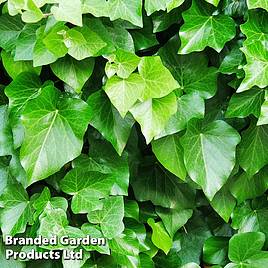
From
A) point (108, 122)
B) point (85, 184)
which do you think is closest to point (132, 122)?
point (108, 122)

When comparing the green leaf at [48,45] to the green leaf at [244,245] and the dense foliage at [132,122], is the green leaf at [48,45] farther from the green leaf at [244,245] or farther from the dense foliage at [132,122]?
the green leaf at [244,245]

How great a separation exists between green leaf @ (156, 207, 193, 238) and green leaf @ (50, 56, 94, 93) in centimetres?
46

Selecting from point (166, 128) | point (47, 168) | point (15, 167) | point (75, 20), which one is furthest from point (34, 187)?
point (75, 20)

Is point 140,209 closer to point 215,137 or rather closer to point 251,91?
point 215,137

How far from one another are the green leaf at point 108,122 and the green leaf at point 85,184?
81 millimetres

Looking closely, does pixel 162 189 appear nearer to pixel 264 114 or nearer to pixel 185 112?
pixel 185 112

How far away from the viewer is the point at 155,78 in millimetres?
1073

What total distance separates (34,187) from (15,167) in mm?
127

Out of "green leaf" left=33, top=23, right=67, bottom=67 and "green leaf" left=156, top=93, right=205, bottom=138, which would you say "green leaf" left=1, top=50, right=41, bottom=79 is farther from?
"green leaf" left=156, top=93, right=205, bottom=138

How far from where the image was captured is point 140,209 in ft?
4.51

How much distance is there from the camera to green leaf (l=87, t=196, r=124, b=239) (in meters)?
1.16

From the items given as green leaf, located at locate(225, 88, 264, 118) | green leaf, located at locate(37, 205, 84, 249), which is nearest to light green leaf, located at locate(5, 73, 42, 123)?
green leaf, located at locate(37, 205, 84, 249)

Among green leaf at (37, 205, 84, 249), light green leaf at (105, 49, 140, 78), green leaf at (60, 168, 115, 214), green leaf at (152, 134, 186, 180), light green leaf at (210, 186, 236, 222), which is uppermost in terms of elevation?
light green leaf at (105, 49, 140, 78)

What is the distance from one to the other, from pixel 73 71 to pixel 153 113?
0.19m
